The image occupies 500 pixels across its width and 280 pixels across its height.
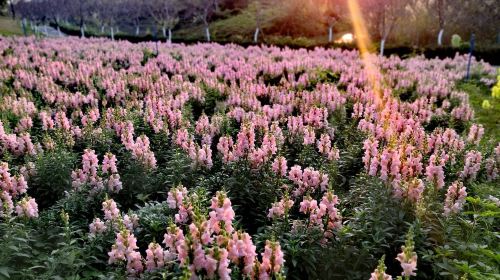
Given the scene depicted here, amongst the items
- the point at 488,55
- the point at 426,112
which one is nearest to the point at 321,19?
the point at 488,55

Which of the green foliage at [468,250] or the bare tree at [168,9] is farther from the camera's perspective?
the bare tree at [168,9]

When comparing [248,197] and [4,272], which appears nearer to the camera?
[4,272]

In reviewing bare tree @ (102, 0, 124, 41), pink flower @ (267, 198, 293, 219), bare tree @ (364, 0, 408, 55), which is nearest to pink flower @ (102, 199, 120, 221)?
pink flower @ (267, 198, 293, 219)

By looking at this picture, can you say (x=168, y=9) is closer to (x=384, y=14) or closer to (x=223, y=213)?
(x=384, y=14)

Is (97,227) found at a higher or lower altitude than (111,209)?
lower

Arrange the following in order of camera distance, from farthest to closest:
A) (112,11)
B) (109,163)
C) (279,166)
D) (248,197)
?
(112,11) < (109,163) < (248,197) < (279,166)

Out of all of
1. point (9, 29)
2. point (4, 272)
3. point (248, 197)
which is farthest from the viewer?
point (9, 29)

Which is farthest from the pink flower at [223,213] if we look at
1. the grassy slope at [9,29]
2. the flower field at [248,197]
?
the grassy slope at [9,29]

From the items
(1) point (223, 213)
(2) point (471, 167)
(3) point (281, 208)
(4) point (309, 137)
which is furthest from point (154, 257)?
(2) point (471, 167)

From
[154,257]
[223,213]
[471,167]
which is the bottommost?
[154,257]

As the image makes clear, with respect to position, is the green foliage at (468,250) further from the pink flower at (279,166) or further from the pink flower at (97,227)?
the pink flower at (97,227)

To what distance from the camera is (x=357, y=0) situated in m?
61.1

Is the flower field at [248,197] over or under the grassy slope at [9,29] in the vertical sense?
under

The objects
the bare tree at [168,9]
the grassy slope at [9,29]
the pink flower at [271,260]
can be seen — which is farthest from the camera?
the bare tree at [168,9]
